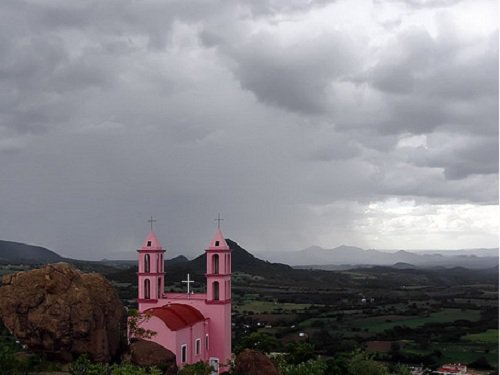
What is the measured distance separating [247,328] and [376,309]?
38778 millimetres

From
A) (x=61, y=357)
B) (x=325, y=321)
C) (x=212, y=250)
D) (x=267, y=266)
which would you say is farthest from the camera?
(x=267, y=266)

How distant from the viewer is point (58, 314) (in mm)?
28922

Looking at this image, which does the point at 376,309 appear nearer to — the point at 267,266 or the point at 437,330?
the point at 437,330

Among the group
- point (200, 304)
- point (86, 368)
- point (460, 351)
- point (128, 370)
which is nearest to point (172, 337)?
point (200, 304)

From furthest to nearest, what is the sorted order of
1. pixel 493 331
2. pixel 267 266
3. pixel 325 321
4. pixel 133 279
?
pixel 267 266 → pixel 133 279 → pixel 325 321 → pixel 493 331

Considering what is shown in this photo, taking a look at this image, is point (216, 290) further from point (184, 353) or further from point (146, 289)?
point (184, 353)

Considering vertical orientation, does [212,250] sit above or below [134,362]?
above

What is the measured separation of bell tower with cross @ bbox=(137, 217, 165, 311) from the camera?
38.8 meters

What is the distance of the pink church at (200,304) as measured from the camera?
35094 mm

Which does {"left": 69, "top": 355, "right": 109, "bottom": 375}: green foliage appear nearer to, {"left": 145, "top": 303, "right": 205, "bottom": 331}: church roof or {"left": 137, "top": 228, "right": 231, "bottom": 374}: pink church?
{"left": 145, "top": 303, "right": 205, "bottom": 331}: church roof

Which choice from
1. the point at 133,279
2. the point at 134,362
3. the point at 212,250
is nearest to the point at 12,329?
the point at 134,362

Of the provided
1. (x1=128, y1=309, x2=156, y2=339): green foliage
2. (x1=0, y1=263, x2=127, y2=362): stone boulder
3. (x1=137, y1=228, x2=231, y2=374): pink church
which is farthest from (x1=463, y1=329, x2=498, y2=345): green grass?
(x1=0, y1=263, x2=127, y2=362): stone boulder

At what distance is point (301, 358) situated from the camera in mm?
39844

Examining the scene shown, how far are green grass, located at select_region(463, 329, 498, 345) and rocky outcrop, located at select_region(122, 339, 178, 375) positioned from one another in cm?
5051
